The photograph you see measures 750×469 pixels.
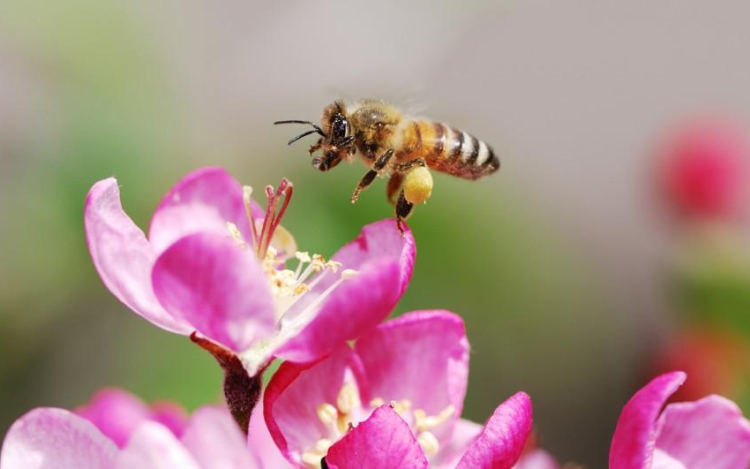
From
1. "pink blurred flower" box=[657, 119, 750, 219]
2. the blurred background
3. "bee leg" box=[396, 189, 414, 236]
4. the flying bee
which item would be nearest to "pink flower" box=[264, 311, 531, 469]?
"bee leg" box=[396, 189, 414, 236]

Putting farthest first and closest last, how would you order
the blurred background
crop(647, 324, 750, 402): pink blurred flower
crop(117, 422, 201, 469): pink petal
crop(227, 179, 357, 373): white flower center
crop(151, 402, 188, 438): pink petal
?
the blurred background, crop(647, 324, 750, 402): pink blurred flower, crop(151, 402, 188, 438): pink petal, crop(227, 179, 357, 373): white flower center, crop(117, 422, 201, 469): pink petal

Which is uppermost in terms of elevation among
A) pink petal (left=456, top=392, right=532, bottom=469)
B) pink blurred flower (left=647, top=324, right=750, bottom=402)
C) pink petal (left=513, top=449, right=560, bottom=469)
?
pink petal (left=456, top=392, right=532, bottom=469)

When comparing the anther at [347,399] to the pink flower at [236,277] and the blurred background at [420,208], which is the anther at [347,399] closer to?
the pink flower at [236,277]

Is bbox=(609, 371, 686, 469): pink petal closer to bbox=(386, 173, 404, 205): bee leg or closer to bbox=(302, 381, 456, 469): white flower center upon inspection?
bbox=(302, 381, 456, 469): white flower center

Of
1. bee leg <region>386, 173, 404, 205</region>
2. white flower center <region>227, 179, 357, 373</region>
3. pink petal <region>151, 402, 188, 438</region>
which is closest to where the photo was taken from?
white flower center <region>227, 179, 357, 373</region>

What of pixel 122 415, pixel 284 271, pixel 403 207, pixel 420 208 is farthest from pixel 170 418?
pixel 420 208

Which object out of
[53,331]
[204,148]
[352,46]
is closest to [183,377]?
[53,331]

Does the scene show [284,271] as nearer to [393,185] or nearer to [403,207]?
[403,207]
